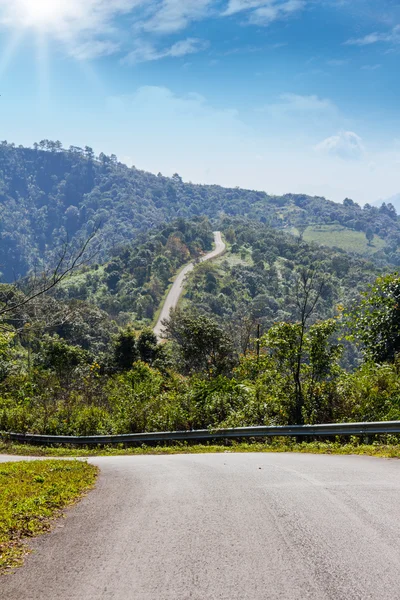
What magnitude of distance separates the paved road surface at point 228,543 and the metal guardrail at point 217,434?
4424mm

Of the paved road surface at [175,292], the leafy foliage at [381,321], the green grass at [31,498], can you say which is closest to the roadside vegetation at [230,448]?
the leafy foliage at [381,321]

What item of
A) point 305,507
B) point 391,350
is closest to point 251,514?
point 305,507

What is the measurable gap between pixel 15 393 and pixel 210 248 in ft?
536

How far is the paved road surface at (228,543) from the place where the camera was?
412 cm

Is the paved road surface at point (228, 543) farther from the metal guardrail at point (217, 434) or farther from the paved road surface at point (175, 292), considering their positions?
the paved road surface at point (175, 292)

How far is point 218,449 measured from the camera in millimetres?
14922

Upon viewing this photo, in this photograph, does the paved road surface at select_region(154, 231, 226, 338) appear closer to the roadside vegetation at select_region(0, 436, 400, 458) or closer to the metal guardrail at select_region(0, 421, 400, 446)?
the metal guardrail at select_region(0, 421, 400, 446)

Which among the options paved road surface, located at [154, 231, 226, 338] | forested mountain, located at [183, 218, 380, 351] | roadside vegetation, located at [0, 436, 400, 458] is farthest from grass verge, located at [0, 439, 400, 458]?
paved road surface, located at [154, 231, 226, 338]

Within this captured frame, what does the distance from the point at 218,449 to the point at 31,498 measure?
28.7ft

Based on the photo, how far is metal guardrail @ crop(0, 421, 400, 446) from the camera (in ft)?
40.3

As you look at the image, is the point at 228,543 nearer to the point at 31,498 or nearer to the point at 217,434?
the point at 31,498

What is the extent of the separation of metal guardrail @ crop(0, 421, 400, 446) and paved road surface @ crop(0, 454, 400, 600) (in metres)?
4.42

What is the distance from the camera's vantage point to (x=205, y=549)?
491cm

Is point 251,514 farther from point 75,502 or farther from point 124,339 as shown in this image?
point 124,339
